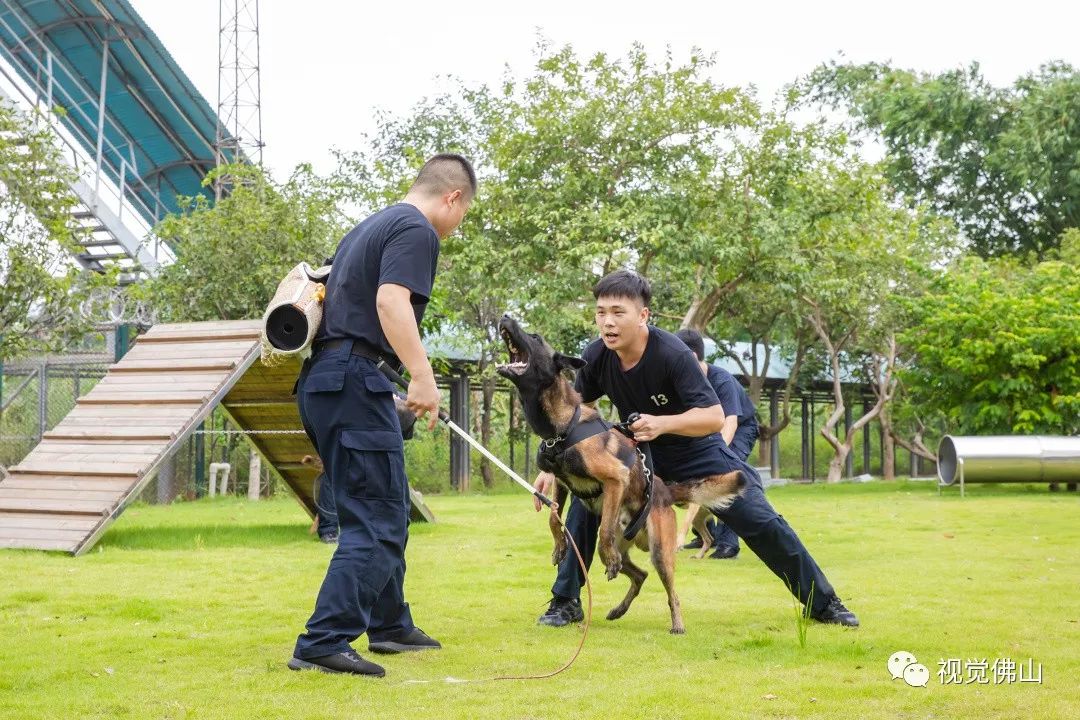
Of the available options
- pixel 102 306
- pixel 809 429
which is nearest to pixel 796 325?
pixel 809 429

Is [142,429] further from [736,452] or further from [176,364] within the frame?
[736,452]

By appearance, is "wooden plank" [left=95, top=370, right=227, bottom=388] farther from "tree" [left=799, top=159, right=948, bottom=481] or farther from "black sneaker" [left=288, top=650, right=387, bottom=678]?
"tree" [left=799, top=159, right=948, bottom=481]

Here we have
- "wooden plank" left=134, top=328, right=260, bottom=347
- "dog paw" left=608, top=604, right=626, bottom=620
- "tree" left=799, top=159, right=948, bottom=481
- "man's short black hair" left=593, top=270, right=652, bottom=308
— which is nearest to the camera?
"man's short black hair" left=593, top=270, right=652, bottom=308

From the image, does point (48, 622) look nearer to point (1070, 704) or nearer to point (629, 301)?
point (629, 301)

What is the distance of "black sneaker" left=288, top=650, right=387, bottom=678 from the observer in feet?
14.3

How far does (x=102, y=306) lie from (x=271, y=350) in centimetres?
1053

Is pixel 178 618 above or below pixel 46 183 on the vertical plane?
below

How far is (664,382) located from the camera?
18.1ft

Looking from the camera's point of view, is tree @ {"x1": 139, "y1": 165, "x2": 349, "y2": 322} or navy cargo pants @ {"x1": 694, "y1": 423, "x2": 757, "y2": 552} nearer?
navy cargo pants @ {"x1": 694, "y1": 423, "x2": 757, "y2": 552}

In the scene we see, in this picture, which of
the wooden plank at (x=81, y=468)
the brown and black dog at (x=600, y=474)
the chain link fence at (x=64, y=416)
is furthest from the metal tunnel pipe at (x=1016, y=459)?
the brown and black dog at (x=600, y=474)

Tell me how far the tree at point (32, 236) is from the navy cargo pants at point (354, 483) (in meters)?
9.50

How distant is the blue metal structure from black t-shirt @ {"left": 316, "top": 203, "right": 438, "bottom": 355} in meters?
14.3

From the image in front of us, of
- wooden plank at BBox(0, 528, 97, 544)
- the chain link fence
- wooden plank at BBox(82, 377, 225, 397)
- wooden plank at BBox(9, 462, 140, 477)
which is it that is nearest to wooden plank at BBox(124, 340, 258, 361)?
wooden plank at BBox(82, 377, 225, 397)

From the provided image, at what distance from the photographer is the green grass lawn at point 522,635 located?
3.96m
